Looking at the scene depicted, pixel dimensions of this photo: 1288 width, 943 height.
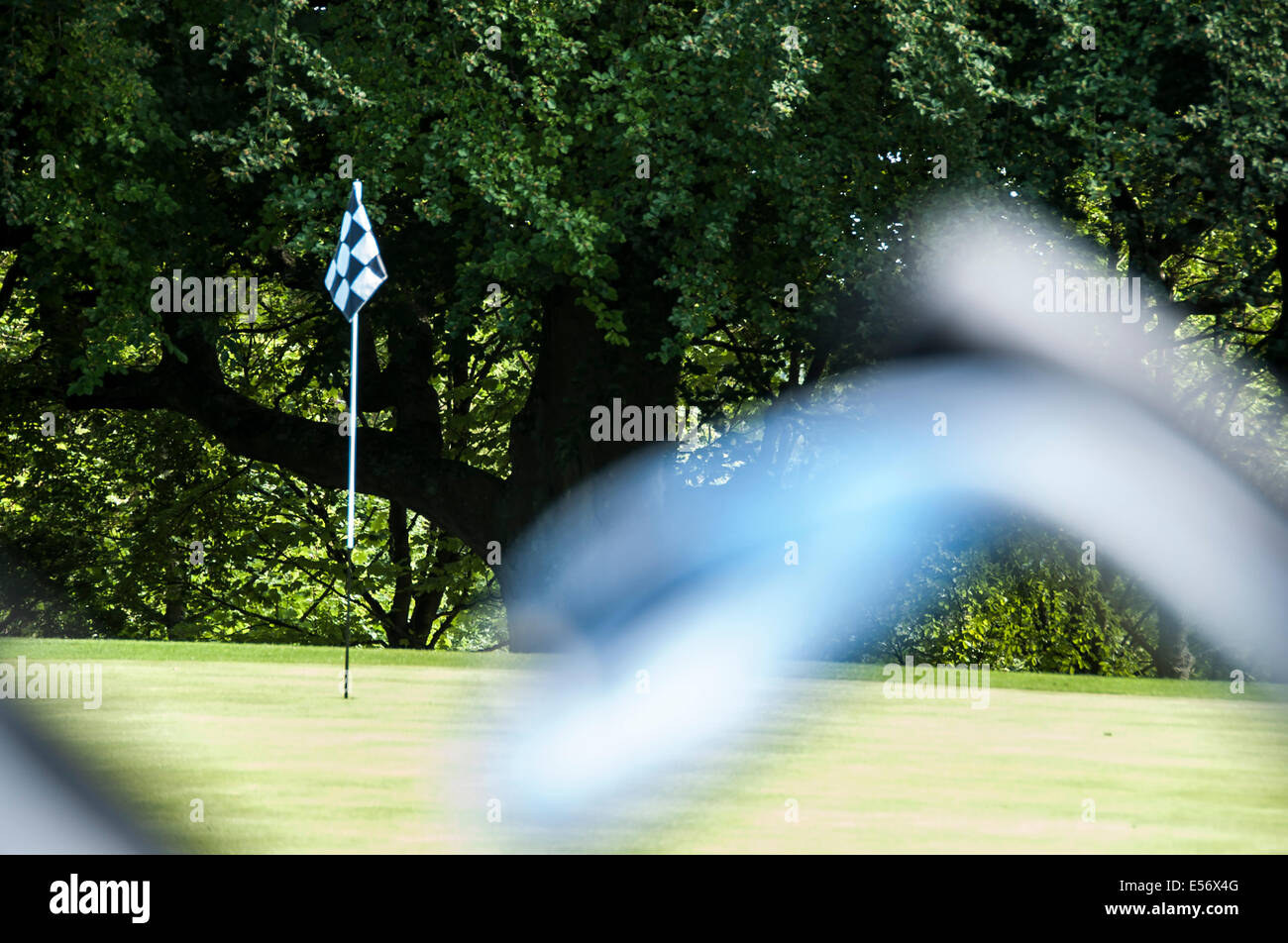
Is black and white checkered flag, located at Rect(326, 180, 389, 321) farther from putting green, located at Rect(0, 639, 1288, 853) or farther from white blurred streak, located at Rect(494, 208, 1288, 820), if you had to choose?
white blurred streak, located at Rect(494, 208, 1288, 820)

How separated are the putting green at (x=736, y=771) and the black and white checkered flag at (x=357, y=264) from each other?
2933mm

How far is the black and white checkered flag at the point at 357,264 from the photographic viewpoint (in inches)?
484

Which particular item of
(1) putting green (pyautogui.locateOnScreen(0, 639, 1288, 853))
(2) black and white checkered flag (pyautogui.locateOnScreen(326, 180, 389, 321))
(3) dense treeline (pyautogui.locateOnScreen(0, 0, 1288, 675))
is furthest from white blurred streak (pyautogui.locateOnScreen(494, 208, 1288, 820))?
(1) putting green (pyautogui.locateOnScreen(0, 639, 1288, 853))

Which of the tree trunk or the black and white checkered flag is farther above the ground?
the black and white checkered flag

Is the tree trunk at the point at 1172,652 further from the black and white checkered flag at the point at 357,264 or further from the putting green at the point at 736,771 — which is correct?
the black and white checkered flag at the point at 357,264

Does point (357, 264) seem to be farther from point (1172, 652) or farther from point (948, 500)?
point (1172, 652)

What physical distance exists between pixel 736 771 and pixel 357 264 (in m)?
6.49

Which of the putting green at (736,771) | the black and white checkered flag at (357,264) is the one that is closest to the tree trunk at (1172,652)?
the putting green at (736,771)

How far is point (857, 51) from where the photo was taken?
54.0ft

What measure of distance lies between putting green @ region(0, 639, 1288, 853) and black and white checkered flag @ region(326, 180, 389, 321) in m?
2.93

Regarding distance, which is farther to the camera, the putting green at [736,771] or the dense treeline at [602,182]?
the dense treeline at [602,182]

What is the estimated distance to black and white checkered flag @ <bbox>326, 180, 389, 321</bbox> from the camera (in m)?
12.3

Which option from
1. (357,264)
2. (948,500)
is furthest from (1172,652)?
(357,264)

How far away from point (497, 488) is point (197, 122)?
571cm
